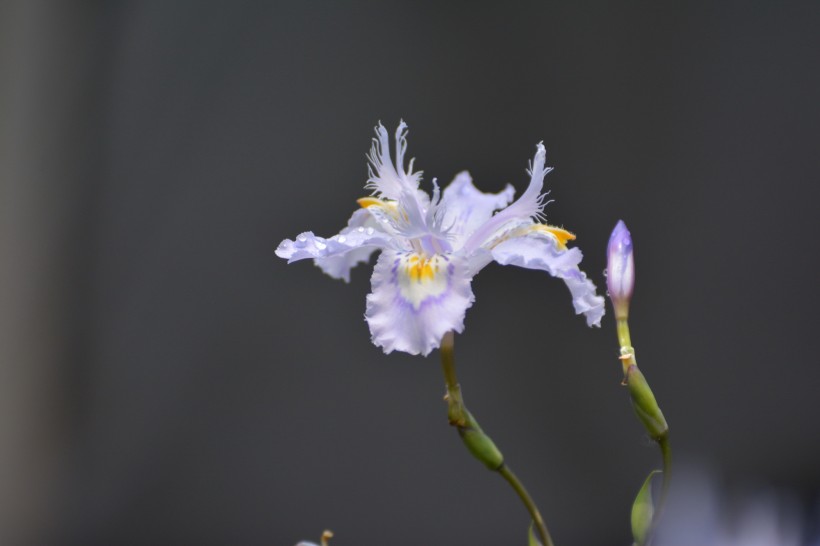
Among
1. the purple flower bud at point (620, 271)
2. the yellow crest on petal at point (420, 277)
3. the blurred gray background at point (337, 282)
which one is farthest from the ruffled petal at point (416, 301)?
the blurred gray background at point (337, 282)

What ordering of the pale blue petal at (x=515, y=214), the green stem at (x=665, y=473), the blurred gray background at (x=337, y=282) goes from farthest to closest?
the blurred gray background at (x=337, y=282) < the pale blue petal at (x=515, y=214) < the green stem at (x=665, y=473)

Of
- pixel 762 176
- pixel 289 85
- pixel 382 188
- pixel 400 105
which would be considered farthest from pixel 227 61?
pixel 382 188

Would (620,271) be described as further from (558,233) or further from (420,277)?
(420,277)

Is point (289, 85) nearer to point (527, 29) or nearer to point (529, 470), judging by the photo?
point (527, 29)

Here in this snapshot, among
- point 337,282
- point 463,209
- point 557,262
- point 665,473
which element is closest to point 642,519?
point 665,473

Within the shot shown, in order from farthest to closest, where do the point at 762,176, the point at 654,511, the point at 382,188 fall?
the point at 762,176 < the point at 382,188 < the point at 654,511

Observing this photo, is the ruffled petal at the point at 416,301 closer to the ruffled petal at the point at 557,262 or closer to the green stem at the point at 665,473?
the ruffled petal at the point at 557,262

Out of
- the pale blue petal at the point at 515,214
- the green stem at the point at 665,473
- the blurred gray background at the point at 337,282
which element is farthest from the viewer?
the blurred gray background at the point at 337,282
